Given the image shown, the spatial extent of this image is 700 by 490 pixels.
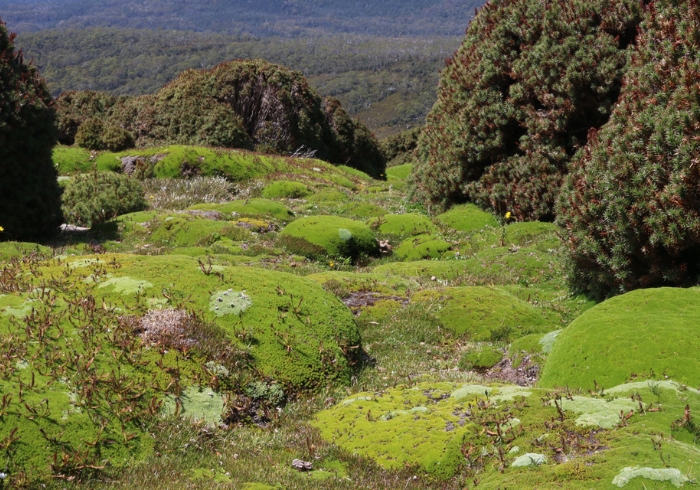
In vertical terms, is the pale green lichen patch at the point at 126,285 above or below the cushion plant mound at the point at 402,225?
above

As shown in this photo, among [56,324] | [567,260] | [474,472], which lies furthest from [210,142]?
[474,472]

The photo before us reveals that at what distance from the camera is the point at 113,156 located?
34.8 metres

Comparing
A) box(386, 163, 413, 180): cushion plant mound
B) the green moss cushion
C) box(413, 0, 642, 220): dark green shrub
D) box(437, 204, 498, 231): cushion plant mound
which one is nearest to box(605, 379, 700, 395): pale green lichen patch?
the green moss cushion

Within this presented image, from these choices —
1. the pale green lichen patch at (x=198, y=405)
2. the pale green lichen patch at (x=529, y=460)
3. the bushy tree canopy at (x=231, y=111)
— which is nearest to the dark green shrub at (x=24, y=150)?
the pale green lichen patch at (x=198, y=405)

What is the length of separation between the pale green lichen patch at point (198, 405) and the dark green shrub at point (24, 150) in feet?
42.9

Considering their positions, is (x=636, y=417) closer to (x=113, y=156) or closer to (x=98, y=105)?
(x=113, y=156)

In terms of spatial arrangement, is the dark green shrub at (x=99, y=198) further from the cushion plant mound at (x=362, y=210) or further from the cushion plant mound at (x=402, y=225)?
the cushion plant mound at (x=402, y=225)

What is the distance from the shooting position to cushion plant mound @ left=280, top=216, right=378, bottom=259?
18.8 m

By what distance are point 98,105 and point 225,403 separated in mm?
54602

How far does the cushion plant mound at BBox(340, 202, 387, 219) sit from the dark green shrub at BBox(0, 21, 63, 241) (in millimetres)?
12182

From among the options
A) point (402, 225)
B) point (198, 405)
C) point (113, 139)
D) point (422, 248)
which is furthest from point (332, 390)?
point (113, 139)

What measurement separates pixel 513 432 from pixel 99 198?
68.6 ft

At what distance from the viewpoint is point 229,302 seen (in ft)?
29.5

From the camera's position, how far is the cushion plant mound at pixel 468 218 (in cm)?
2222
